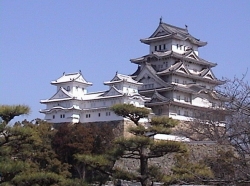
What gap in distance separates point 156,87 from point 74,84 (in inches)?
224

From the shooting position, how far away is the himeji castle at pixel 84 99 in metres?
29.9

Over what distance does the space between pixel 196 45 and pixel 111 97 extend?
995 centimetres

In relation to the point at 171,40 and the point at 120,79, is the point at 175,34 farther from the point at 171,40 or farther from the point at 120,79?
the point at 120,79

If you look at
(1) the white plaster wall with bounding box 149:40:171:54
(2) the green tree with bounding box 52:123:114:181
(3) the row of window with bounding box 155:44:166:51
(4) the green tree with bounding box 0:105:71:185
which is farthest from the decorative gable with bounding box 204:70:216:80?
(4) the green tree with bounding box 0:105:71:185

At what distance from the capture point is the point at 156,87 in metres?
32.3

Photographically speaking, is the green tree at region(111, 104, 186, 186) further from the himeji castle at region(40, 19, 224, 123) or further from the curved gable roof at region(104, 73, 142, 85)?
the curved gable roof at region(104, 73, 142, 85)

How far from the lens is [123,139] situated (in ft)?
34.9

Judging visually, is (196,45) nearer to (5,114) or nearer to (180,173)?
(180,173)

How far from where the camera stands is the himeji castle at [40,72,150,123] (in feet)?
98.0

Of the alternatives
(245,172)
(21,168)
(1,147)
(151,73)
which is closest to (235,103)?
(245,172)

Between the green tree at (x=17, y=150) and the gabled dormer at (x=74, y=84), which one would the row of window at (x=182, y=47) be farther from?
the green tree at (x=17, y=150)

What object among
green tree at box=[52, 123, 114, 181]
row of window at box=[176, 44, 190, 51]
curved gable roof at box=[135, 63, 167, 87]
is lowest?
green tree at box=[52, 123, 114, 181]

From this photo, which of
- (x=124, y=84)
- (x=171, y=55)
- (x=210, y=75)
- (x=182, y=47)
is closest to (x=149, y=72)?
(x=171, y=55)

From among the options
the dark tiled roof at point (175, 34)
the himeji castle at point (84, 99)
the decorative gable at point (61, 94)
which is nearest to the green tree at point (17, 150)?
the himeji castle at point (84, 99)
